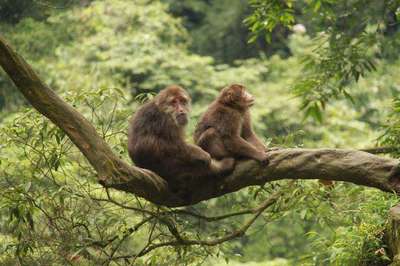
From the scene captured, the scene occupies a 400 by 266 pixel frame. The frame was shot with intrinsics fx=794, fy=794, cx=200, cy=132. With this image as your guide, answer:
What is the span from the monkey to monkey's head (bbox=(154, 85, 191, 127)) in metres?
0.30

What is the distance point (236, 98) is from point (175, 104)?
27.4 inches

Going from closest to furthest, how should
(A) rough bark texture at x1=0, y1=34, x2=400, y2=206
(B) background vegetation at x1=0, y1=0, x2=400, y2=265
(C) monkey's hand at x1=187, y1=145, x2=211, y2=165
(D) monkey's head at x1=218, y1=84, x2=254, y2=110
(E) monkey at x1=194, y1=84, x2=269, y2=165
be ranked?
(A) rough bark texture at x1=0, y1=34, x2=400, y2=206
(C) monkey's hand at x1=187, y1=145, x2=211, y2=165
(B) background vegetation at x1=0, y1=0, x2=400, y2=265
(E) monkey at x1=194, y1=84, x2=269, y2=165
(D) monkey's head at x1=218, y1=84, x2=254, y2=110

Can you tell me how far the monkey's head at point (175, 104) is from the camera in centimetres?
539

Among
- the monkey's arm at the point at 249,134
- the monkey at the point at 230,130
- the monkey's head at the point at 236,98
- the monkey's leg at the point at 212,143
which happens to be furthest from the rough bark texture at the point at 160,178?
the monkey's head at the point at 236,98

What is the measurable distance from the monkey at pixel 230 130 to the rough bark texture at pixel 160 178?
0.15m

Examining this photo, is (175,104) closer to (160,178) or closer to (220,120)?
(220,120)

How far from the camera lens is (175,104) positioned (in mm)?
5453

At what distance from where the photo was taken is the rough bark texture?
4.37 m

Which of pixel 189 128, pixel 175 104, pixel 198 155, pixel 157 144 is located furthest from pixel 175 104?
pixel 189 128

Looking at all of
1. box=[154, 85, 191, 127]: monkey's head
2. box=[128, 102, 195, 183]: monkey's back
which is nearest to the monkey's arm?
box=[154, 85, 191, 127]: monkey's head

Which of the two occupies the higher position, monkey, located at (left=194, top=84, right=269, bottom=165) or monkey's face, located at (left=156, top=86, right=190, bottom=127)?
monkey's face, located at (left=156, top=86, right=190, bottom=127)

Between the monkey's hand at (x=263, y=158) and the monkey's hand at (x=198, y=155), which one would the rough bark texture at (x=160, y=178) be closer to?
the monkey's hand at (x=263, y=158)

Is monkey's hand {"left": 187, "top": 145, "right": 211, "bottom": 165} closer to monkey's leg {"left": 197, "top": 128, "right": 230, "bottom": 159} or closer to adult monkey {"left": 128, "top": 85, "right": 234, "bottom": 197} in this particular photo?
adult monkey {"left": 128, "top": 85, "right": 234, "bottom": 197}

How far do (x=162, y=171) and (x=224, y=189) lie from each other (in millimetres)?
435
